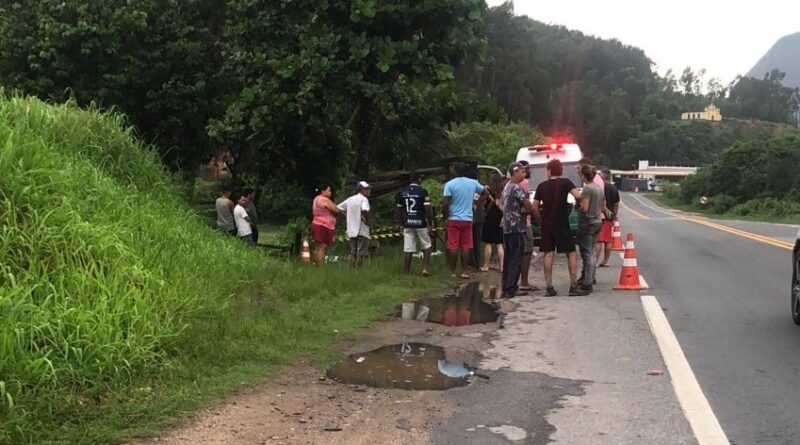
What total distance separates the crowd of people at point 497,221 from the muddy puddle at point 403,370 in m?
3.64

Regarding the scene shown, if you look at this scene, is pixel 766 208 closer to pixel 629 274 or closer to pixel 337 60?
pixel 629 274

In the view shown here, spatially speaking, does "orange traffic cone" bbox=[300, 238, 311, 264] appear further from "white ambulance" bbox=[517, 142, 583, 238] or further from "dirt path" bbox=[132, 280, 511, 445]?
"white ambulance" bbox=[517, 142, 583, 238]

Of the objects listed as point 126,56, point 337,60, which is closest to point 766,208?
point 337,60

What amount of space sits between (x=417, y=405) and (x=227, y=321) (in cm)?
273

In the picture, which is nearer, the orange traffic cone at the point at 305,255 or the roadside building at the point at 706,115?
the orange traffic cone at the point at 305,255

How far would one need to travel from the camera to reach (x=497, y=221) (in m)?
12.5

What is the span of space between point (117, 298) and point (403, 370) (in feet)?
8.19

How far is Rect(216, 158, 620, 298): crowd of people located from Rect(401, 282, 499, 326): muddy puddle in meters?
0.48

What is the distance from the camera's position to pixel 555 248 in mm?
10344

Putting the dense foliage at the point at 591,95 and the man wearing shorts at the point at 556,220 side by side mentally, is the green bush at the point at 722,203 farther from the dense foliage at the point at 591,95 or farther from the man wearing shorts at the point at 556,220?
the man wearing shorts at the point at 556,220

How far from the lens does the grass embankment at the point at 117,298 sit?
4852 mm

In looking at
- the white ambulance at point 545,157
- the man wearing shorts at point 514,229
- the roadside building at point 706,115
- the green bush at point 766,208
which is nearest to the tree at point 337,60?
the white ambulance at point 545,157

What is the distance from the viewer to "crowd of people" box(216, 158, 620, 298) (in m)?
10.2

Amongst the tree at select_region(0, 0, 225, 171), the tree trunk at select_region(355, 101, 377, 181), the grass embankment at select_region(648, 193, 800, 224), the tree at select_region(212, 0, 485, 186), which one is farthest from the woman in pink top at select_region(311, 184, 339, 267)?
the grass embankment at select_region(648, 193, 800, 224)
